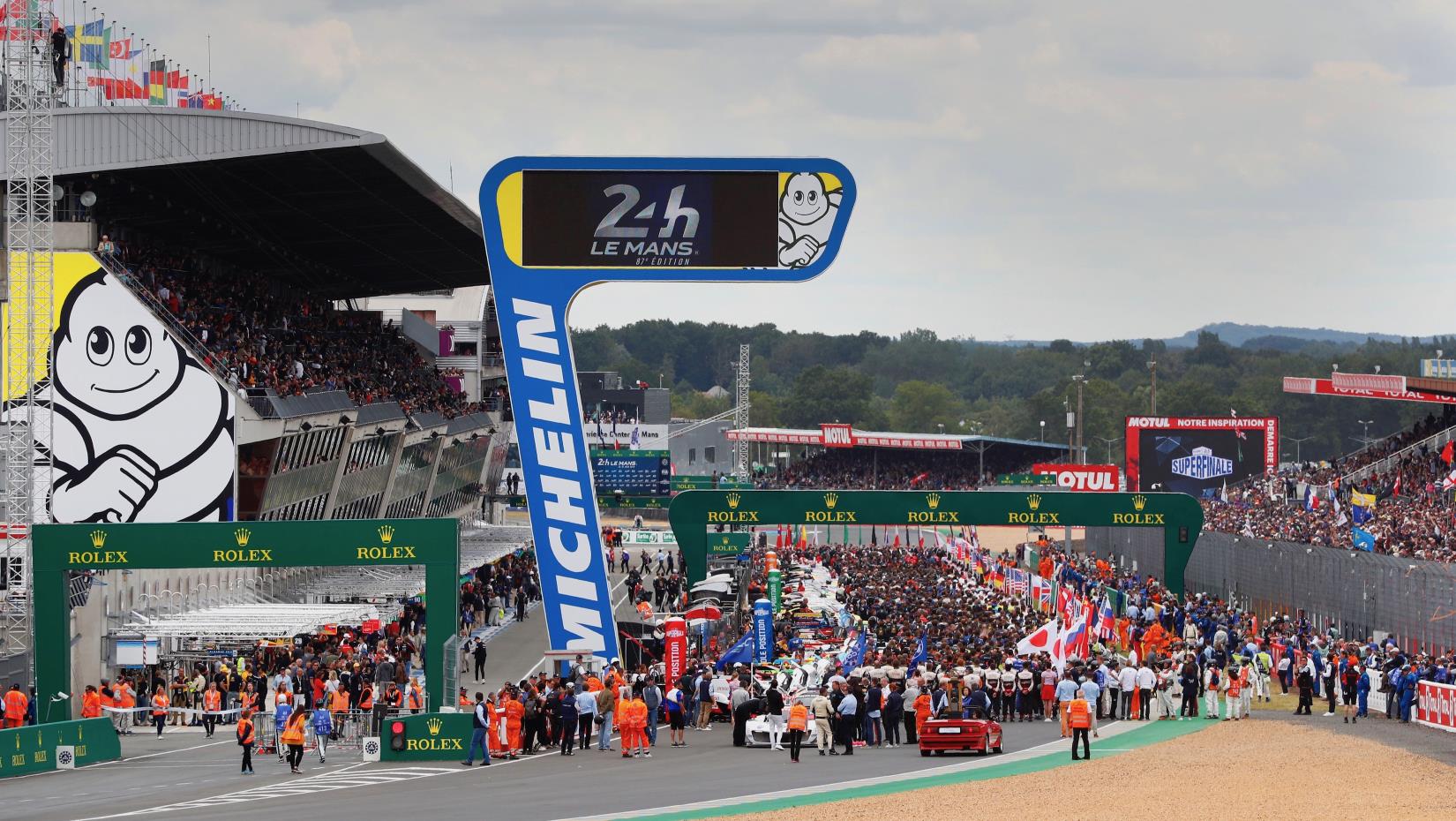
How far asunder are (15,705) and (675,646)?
36.0 ft

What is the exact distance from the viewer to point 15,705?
29.0m

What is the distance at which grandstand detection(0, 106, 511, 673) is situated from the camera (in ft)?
137

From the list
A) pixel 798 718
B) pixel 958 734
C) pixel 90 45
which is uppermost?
pixel 90 45

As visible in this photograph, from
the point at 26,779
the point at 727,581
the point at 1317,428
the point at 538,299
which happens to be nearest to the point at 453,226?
the point at 727,581

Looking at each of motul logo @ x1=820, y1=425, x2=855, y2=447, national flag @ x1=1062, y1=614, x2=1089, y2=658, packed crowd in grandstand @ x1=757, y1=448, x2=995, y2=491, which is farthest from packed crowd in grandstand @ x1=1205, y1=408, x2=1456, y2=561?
packed crowd in grandstand @ x1=757, y1=448, x2=995, y2=491

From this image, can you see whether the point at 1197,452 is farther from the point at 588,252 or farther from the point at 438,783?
the point at 438,783

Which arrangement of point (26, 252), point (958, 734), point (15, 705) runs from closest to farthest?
1. point (958, 734)
2. point (15, 705)
3. point (26, 252)

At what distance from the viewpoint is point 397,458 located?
61438 mm

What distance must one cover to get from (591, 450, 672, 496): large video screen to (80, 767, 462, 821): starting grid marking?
5820cm

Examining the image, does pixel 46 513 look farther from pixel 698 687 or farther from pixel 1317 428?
pixel 1317 428

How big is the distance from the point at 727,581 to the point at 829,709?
21.9m

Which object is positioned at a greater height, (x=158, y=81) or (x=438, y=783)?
(x=158, y=81)

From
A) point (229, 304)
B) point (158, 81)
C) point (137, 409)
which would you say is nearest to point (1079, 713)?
point (137, 409)

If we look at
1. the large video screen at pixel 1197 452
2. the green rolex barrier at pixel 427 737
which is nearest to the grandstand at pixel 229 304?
the green rolex barrier at pixel 427 737
